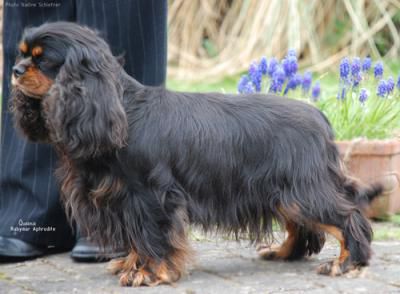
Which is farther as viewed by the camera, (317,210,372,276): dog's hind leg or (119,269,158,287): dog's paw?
(317,210,372,276): dog's hind leg

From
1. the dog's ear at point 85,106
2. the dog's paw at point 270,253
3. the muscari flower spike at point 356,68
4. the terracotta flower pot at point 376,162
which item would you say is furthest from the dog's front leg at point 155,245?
the muscari flower spike at point 356,68

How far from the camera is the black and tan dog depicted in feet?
11.7

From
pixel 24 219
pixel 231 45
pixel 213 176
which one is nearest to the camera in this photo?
pixel 213 176

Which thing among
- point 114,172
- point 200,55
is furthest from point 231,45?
point 114,172

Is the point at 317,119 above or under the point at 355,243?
above

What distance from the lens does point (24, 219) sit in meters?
4.51

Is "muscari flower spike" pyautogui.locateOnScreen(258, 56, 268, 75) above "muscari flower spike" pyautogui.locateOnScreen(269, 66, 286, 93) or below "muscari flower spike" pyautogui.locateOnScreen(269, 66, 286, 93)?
above

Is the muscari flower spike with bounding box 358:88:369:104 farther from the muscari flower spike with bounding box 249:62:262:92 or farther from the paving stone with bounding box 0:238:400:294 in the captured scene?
the paving stone with bounding box 0:238:400:294

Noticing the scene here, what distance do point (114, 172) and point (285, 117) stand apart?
0.79m

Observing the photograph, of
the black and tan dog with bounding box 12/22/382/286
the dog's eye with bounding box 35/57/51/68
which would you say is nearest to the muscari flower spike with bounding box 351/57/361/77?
the black and tan dog with bounding box 12/22/382/286

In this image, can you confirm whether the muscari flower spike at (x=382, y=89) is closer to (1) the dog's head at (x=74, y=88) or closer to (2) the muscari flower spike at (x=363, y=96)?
(2) the muscari flower spike at (x=363, y=96)

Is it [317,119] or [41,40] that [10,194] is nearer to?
[41,40]

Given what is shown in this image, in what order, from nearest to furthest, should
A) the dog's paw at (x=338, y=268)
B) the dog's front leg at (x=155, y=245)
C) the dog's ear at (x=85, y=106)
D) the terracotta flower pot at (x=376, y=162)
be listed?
the dog's ear at (x=85, y=106)
the dog's front leg at (x=155, y=245)
the dog's paw at (x=338, y=268)
the terracotta flower pot at (x=376, y=162)

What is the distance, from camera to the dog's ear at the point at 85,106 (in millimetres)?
3539
